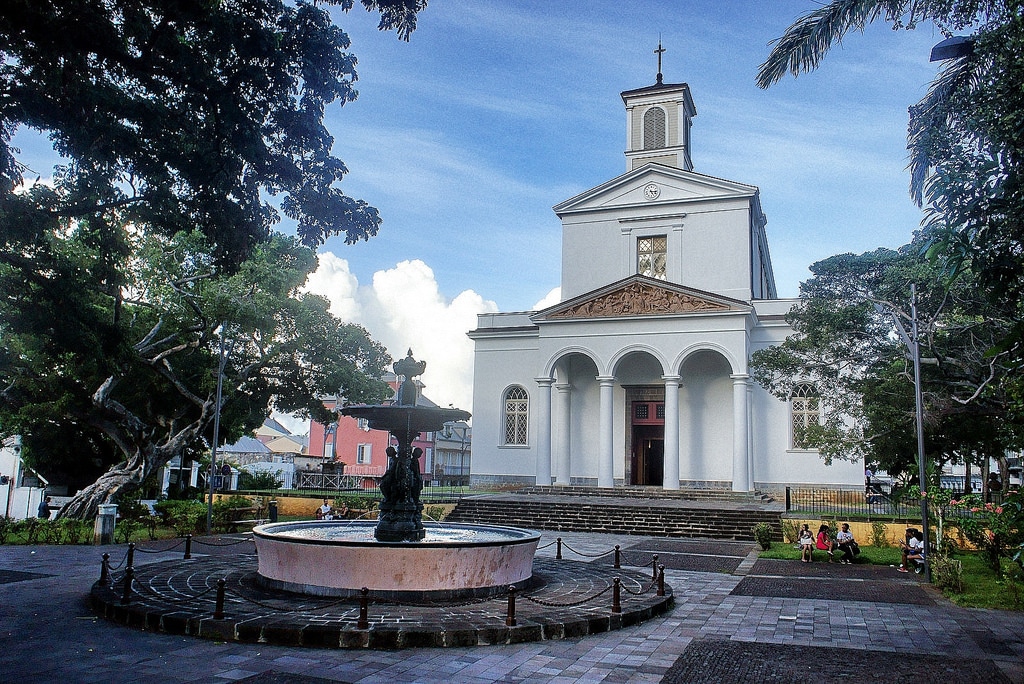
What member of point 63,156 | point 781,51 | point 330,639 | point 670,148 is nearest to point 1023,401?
point 781,51

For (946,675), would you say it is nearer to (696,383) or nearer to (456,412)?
(456,412)

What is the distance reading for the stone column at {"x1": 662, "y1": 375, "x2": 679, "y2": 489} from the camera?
1127 inches

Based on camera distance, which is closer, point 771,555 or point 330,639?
point 330,639

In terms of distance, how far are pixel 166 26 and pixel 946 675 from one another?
445 inches

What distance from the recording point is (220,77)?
9672 mm

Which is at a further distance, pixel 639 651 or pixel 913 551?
pixel 913 551

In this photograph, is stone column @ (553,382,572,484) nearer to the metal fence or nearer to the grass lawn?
the metal fence

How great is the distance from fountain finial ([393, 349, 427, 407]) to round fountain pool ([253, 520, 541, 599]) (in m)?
3.23

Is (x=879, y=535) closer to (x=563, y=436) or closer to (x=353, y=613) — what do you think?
(x=563, y=436)

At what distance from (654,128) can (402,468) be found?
29.0 m

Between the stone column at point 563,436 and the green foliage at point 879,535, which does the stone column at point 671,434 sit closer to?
the stone column at point 563,436

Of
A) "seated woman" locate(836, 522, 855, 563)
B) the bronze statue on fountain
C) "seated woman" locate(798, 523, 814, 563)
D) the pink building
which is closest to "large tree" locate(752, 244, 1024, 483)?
"seated woman" locate(836, 522, 855, 563)

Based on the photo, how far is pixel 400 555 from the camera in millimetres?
10281

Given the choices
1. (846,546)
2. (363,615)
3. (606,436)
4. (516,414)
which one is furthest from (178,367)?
(846,546)
